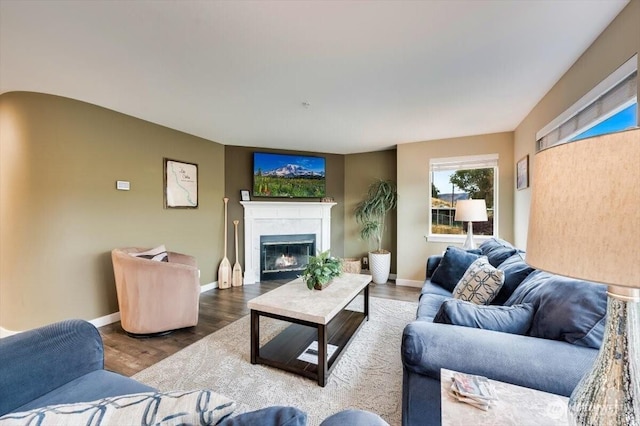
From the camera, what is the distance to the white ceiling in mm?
1569

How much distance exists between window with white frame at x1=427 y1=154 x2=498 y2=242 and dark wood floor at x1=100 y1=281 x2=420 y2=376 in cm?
116

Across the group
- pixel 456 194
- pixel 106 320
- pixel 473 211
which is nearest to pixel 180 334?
pixel 106 320

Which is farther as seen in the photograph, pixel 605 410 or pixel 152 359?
pixel 152 359

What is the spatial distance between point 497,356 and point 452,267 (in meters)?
1.65

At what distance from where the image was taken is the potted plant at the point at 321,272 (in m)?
2.44

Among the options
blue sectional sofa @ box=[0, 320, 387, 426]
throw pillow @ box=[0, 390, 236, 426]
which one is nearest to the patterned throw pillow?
blue sectional sofa @ box=[0, 320, 387, 426]

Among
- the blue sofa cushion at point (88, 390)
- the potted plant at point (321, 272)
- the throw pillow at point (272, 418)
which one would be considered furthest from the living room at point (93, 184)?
the throw pillow at point (272, 418)

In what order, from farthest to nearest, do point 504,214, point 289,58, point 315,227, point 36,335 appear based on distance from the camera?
point 315,227, point 504,214, point 289,58, point 36,335

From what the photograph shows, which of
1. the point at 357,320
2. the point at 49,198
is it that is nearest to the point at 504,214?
the point at 357,320

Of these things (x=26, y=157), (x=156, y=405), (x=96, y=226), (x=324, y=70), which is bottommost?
(x=156, y=405)

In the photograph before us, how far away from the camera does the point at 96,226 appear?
9.71ft

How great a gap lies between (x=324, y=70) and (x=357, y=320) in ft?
8.06

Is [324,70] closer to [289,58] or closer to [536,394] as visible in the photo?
[289,58]

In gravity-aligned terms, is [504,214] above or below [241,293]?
above
